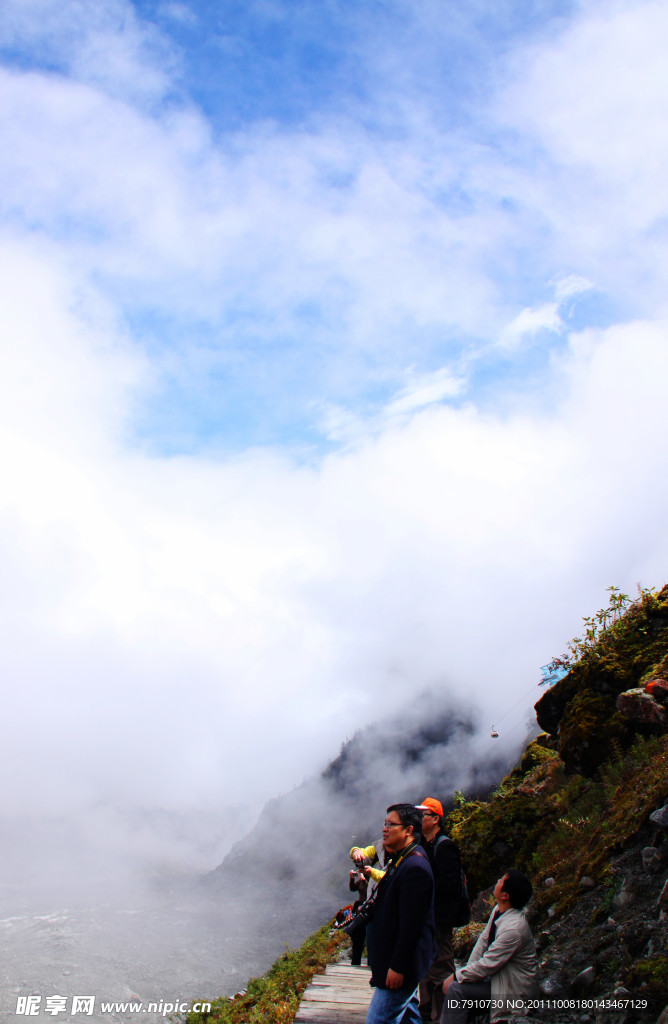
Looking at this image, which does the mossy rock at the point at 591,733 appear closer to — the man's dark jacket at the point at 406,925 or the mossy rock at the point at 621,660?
the mossy rock at the point at 621,660

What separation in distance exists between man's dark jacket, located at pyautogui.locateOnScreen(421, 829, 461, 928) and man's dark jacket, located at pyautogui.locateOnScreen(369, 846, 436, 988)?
1.64m

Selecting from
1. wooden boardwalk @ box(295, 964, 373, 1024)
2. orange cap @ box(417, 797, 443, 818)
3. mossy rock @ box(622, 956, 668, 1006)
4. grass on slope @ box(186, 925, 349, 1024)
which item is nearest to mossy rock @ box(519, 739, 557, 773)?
wooden boardwalk @ box(295, 964, 373, 1024)

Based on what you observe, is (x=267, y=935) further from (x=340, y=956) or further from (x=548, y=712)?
(x=548, y=712)

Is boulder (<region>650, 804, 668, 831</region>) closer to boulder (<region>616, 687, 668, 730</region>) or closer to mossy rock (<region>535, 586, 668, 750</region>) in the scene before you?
boulder (<region>616, 687, 668, 730</region>)

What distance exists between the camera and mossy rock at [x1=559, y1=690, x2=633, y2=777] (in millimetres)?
8742

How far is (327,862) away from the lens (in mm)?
77812

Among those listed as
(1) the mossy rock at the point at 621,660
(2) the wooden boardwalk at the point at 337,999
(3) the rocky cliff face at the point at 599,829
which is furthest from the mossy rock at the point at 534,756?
(2) the wooden boardwalk at the point at 337,999

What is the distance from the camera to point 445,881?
609 cm

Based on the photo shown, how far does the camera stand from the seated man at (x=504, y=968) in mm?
5434

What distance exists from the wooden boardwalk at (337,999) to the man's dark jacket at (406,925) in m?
3.36

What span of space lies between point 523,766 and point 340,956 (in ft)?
18.1

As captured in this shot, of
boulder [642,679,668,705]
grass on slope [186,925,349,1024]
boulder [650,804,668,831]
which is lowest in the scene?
grass on slope [186,925,349,1024]

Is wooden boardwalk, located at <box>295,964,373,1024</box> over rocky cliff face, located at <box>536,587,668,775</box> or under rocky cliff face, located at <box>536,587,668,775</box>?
under

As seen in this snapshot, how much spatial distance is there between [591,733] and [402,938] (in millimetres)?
5879
